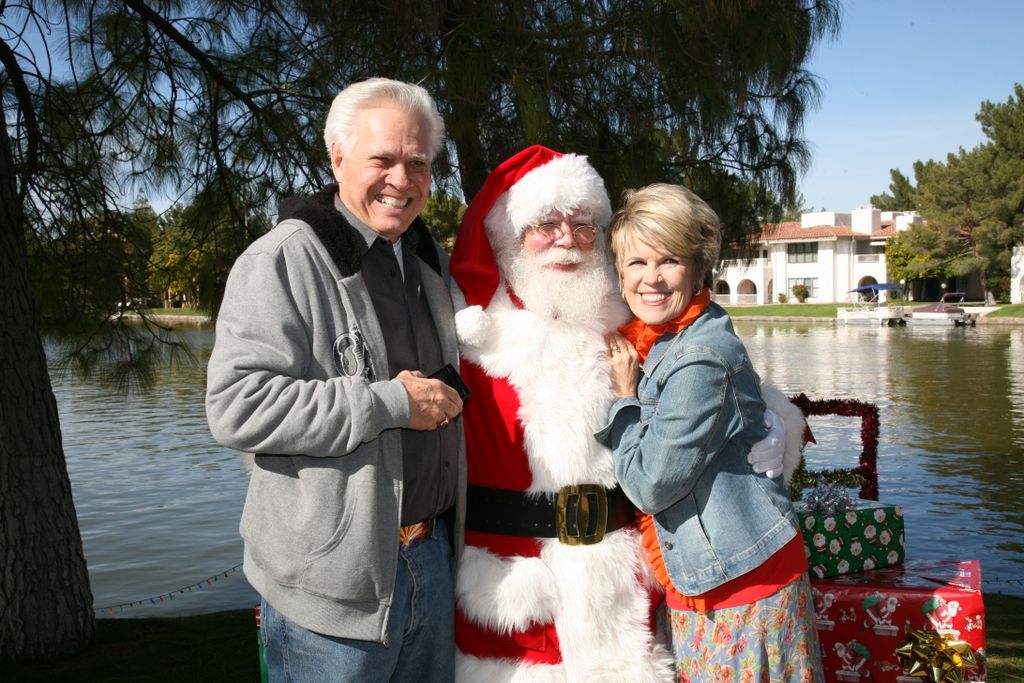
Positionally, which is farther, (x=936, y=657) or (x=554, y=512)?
(x=936, y=657)

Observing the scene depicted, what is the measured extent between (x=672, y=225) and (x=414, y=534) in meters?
0.99

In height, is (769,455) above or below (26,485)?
above

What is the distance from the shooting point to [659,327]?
7.70 ft

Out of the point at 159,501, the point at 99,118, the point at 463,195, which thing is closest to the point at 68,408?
the point at 159,501

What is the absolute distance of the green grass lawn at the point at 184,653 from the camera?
4.19 meters

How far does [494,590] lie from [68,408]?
52.3 feet

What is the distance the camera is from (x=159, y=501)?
30.2 feet

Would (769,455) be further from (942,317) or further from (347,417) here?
(942,317)

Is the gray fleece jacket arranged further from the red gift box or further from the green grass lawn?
the green grass lawn

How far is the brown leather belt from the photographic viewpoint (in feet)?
6.72

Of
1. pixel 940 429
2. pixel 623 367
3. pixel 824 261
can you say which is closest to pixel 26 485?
pixel 623 367

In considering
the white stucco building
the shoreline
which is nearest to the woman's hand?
the shoreline

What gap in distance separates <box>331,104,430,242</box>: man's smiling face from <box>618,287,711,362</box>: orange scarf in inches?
28.2

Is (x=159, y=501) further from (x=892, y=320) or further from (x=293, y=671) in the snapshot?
(x=892, y=320)
